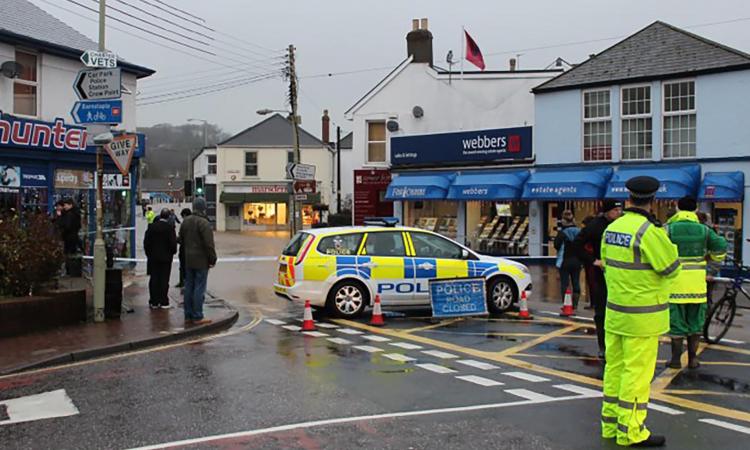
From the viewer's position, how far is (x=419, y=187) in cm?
2716

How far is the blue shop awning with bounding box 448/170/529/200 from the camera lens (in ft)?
79.6

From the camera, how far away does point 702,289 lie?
8.38m

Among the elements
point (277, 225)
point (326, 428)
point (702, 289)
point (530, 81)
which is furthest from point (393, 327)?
point (277, 225)

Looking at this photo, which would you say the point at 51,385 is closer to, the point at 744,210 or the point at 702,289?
the point at 702,289

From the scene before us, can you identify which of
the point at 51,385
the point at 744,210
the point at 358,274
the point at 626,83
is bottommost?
the point at 51,385

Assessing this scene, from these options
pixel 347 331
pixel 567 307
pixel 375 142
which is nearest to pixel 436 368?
pixel 347 331

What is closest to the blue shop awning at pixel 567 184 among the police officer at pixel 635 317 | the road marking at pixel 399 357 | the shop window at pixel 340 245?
the shop window at pixel 340 245

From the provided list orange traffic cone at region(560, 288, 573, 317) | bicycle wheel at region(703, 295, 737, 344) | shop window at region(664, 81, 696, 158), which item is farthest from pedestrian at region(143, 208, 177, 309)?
shop window at region(664, 81, 696, 158)

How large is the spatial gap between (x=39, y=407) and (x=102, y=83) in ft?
20.3

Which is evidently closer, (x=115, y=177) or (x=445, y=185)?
(x=115, y=177)

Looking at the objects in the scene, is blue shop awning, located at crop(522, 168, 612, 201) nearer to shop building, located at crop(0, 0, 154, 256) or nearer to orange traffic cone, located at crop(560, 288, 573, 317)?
orange traffic cone, located at crop(560, 288, 573, 317)

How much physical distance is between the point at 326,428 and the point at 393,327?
18.7 feet

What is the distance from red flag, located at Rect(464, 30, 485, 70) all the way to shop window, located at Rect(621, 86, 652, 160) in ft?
27.2

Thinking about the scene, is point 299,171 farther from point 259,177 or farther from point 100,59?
point 259,177
